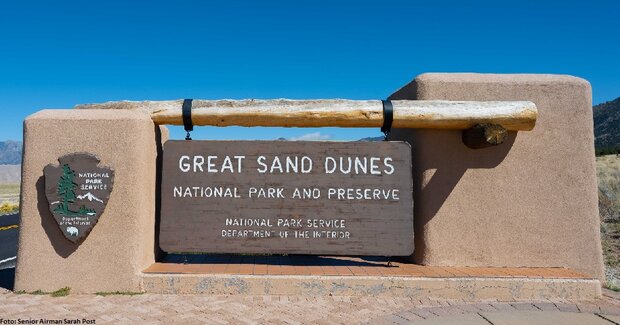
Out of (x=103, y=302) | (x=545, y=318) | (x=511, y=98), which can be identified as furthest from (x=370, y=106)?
(x=103, y=302)

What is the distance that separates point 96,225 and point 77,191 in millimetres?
498

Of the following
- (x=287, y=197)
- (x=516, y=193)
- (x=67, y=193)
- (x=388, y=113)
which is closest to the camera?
(x=67, y=193)

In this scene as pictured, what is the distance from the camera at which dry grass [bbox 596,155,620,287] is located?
25.8ft

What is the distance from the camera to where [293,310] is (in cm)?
476

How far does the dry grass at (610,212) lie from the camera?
310 inches

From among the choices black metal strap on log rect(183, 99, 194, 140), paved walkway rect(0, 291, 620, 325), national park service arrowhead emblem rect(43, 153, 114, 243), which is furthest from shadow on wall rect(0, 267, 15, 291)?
black metal strap on log rect(183, 99, 194, 140)

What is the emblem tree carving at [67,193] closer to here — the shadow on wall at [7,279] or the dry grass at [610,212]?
the shadow on wall at [7,279]

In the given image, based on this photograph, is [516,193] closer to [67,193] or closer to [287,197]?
[287,197]

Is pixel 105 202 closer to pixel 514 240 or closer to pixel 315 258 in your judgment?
pixel 315 258

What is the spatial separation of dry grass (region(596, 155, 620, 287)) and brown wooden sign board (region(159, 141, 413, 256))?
12.0 feet

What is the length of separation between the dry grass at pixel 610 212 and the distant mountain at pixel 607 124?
35236 mm

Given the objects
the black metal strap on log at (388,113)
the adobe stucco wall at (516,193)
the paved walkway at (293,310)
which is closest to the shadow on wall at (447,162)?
the adobe stucco wall at (516,193)

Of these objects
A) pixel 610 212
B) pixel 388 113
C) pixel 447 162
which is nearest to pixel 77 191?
pixel 388 113

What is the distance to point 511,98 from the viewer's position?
241 inches
